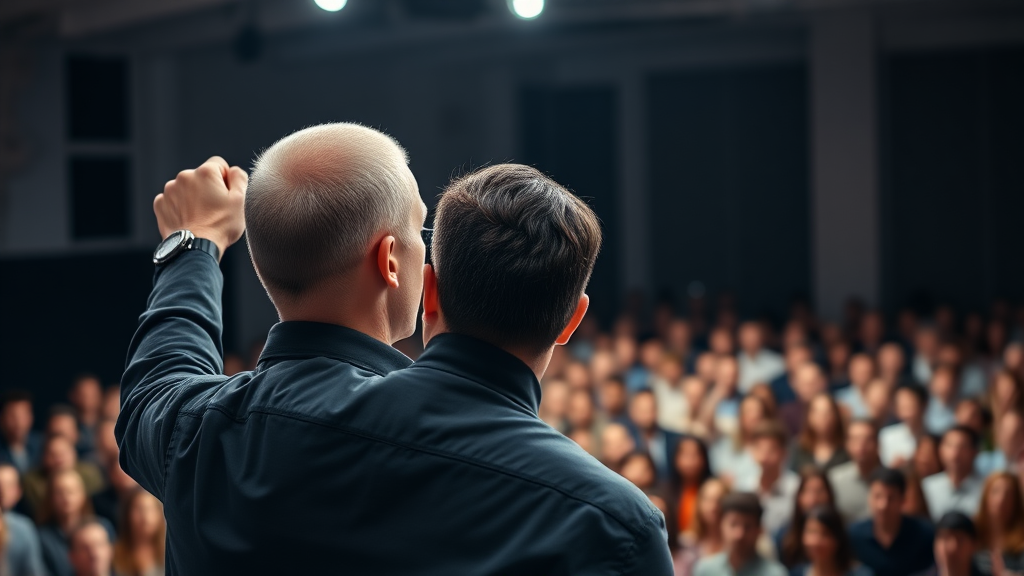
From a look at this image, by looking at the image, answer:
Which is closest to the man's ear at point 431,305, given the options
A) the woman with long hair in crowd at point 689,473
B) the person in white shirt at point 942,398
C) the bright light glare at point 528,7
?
the woman with long hair in crowd at point 689,473

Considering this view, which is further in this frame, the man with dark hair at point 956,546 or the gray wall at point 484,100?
the gray wall at point 484,100

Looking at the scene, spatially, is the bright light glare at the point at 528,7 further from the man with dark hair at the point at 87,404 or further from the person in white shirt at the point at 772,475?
the man with dark hair at the point at 87,404

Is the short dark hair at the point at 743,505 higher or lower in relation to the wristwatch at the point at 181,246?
lower

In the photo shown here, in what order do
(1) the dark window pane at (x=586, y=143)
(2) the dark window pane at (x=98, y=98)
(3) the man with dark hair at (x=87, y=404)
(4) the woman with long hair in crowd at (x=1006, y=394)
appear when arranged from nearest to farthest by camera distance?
(4) the woman with long hair in crowd at (x=1006, y=394) → (3) the man with dark hair at (x=87, y=404) → (2) the dark window pane at (x=98, y=98) → (1) the dark window pane at (x=586, y=143)

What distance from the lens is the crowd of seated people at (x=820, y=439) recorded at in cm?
430

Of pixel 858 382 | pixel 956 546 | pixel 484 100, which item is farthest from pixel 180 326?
pixel 484 100

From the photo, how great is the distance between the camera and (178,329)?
1.12 meters

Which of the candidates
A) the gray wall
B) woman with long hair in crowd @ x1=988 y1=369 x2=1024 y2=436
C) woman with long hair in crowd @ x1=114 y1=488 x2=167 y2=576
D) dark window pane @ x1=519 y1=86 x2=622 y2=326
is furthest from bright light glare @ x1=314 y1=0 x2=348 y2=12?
dark window pane @ x1=519 y1=86 x2=622 y2=326

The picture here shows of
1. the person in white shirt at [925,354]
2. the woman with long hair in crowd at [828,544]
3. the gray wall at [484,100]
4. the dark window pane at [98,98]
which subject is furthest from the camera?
the gray wall at [484,100]

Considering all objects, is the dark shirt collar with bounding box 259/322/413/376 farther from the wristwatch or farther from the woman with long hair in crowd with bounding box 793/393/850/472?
the woman with long hair in crowd with bounding box 793/393/850/472

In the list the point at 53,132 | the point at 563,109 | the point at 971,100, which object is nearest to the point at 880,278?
the point at 971,100

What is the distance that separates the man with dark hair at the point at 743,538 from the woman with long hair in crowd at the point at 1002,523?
2.68 feet

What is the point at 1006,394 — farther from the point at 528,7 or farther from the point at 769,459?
the point at 528,7

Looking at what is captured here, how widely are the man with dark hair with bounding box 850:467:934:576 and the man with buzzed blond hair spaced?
147 inches
